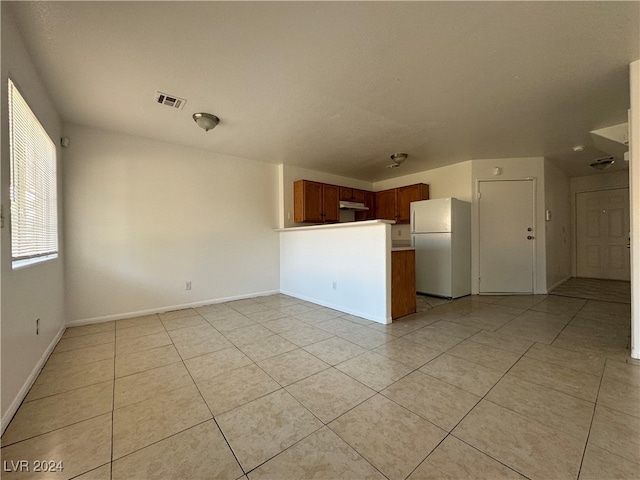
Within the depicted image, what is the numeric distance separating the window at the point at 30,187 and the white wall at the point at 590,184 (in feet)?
29.4

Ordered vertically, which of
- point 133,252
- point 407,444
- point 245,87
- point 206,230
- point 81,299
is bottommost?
point 407,444

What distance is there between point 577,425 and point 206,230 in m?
4.20

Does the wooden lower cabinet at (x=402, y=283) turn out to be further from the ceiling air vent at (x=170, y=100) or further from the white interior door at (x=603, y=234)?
the white interior door at (x=603, y=234)

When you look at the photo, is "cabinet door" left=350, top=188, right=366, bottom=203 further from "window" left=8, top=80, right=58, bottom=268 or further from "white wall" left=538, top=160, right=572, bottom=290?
"window" left=8, top=80, right=58, bottom=268

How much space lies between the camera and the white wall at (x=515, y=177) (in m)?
4.37

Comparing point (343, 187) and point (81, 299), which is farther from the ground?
point (343, 187)

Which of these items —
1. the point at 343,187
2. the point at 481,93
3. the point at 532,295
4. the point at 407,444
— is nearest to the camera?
the point at 407,444

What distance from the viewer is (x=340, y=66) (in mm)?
2023

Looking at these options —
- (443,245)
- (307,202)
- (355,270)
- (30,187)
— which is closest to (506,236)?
(443,245)

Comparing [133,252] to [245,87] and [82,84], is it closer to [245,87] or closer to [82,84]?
Answer: [82,84]

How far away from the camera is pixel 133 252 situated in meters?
3.34

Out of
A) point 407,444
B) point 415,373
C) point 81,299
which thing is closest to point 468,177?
point 415,373

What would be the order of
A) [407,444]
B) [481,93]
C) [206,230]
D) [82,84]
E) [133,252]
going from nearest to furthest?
[407,444] < [82,84] < [481,93] < [133,252] < [206,230]

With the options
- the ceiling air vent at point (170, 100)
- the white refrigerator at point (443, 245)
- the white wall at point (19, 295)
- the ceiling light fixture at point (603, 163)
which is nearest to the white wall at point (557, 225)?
the ceiling light fixture at point (603, 163)
